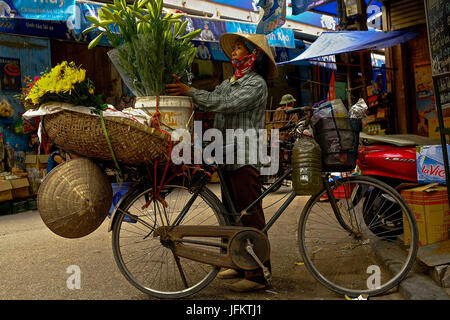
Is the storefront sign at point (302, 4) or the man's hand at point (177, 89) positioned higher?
the storefront sign at point (302, 4)

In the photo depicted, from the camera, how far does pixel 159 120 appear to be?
2.85m

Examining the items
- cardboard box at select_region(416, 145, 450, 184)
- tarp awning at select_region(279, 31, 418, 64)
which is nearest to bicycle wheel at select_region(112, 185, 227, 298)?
cardboard box at select_region(416, 145, 450, 184)

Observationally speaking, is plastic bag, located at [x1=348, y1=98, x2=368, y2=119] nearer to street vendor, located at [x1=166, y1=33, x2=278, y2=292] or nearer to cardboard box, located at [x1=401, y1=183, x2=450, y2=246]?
street vendor, located at [x1=166, y1=33, x2=278, y2=292]

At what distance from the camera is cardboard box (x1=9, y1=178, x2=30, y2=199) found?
8.04 metres

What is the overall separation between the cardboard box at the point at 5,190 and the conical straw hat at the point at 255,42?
6.01 metres

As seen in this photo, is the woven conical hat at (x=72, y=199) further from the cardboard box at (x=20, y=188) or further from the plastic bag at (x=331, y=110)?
the cardboard box at (x=20, y=188)

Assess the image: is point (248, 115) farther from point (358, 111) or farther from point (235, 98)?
point (358, 111)

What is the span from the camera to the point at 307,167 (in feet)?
10.0

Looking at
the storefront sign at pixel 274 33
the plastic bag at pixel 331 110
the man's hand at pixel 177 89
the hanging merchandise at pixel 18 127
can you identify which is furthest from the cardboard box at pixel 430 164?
the hanging merchandise at pixel 18 127

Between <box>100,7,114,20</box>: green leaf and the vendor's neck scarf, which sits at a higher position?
<box>100,7,114,20</box>: green leaf

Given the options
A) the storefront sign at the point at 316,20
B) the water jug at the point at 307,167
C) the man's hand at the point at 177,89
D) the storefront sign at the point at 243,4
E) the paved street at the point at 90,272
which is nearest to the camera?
the man's hand at the point at 177,89

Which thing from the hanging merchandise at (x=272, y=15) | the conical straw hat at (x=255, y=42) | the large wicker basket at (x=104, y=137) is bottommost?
the large wicker basket at (x=104, y=137)

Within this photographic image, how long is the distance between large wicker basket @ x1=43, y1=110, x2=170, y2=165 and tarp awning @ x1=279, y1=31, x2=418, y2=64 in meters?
5.28

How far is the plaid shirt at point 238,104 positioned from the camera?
3062 mm
